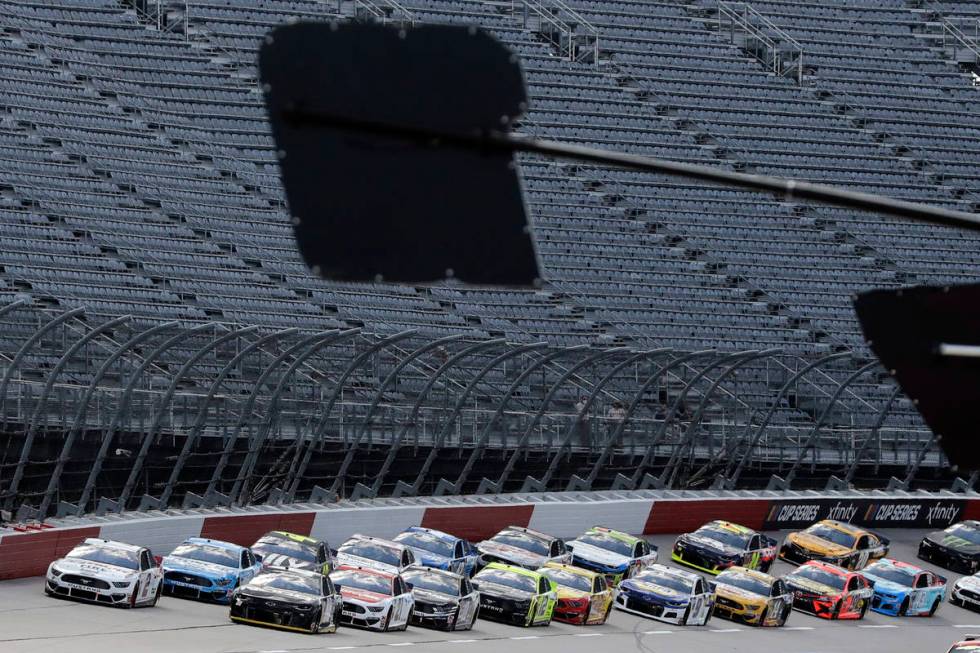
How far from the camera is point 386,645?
22.8 metres

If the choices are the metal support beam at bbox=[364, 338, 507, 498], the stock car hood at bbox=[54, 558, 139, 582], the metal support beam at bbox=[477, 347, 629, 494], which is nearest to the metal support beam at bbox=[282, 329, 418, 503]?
the metal support beam at bbox=[364, 338, 507, 498]

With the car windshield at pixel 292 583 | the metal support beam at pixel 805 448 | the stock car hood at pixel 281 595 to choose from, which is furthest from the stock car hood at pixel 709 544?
the stock car hood at pixel 281 595

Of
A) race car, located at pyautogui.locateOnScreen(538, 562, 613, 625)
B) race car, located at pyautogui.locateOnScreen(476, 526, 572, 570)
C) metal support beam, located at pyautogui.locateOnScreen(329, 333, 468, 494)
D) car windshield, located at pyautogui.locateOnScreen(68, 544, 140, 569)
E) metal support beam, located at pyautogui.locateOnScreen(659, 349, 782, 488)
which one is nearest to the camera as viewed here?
car windshield, located at pyautogui.locateOnScreen(68, 544, 140, 569)

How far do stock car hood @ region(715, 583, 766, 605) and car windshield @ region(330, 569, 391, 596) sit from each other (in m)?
6.95

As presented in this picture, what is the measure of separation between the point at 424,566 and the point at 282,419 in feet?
15.7

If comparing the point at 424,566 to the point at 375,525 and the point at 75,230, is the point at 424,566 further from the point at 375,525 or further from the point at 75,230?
the point at 75,230

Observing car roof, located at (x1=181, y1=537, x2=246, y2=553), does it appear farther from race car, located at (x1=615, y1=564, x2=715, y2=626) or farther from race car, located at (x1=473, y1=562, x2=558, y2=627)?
race car, located at (x1=615, y1=564, x2=715, y2=626)

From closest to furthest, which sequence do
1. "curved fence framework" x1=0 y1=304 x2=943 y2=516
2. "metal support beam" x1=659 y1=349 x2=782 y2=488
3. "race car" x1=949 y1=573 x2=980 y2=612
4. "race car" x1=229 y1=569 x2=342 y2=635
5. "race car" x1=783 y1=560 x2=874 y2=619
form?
"race car" x1=229 y1=569 x2=342 y2=635 < "curved fence framework" x1=0 y1=304 x2=943 y2=516 < "race car" x1=783 y1=560 x2=874 y2=619 < "race car" x1=949 y1=573 x2=980 y2=612 < "metal support beam" x1=659 y1=349 x2=782 y2=488

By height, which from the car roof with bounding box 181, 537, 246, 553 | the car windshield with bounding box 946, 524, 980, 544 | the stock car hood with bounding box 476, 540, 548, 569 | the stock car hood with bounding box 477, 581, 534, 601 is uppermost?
the car roof with bounding box 181, 537, 246, 553

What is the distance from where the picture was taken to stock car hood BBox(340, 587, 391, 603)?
957 inches

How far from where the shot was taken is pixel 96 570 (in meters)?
23.4

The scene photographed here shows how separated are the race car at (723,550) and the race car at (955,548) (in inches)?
213

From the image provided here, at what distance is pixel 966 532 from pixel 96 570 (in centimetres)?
2132

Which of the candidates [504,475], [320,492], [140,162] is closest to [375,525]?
[320,492]
